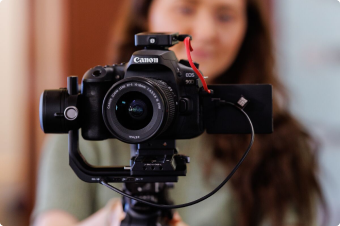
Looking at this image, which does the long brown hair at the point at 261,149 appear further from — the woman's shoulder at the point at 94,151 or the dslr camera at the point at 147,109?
the dslr camera at the point at 147,109

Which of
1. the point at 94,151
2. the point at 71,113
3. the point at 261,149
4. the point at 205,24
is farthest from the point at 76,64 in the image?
the point at 71,113

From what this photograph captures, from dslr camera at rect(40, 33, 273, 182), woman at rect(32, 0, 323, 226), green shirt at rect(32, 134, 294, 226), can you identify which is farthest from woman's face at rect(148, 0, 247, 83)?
dslr camera at rect(40, 33, 273, 182)

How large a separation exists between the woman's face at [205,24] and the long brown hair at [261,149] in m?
0.04

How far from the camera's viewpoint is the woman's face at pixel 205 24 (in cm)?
104

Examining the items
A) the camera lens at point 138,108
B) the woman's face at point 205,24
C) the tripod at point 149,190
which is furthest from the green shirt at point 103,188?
the camera lens at point 138,108

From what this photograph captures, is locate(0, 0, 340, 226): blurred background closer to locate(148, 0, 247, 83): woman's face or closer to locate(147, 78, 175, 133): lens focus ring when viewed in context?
locate(148, 0, 247, 83): woman's face

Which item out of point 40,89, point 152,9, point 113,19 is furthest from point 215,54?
point 40,89

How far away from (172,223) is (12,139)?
1.03 m

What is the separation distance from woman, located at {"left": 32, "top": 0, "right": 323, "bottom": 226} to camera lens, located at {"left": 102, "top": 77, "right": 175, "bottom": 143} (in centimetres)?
50

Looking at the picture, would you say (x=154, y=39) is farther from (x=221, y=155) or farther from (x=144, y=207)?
(x=221, y=155)

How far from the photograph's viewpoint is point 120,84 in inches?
22.0

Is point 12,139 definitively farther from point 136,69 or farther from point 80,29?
point 136,69

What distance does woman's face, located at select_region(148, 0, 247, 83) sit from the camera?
1044 millimetres

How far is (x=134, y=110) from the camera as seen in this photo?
582 mm
